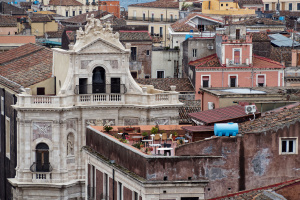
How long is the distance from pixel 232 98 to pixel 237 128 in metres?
13.9

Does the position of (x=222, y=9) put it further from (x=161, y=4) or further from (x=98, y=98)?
(x=98, y=98)

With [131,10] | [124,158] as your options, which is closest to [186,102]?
[124,158]

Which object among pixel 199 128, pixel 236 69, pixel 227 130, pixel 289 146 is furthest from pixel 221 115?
pixel 236 69

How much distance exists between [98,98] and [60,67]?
3.91 meters

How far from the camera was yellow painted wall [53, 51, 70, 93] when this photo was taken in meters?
67.4

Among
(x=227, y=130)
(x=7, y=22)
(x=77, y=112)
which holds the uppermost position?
(x=227, y=130)

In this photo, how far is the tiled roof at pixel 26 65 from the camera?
238ft

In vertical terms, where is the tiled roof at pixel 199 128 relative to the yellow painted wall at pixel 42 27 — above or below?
above

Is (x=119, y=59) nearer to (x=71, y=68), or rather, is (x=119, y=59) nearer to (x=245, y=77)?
(x=71, y=68)

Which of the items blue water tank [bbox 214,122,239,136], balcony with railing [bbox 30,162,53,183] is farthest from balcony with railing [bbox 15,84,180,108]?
blue water tank [bbox 214,122,239,136]

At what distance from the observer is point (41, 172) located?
6525 cm

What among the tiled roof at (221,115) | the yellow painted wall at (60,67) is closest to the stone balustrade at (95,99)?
the yellow painted wall at (60,67)

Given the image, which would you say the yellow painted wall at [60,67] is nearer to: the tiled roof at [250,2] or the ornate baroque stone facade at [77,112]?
the ornate baroque stone facade at [77,112]

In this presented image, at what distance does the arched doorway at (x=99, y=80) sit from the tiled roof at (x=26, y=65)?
4821 mm
